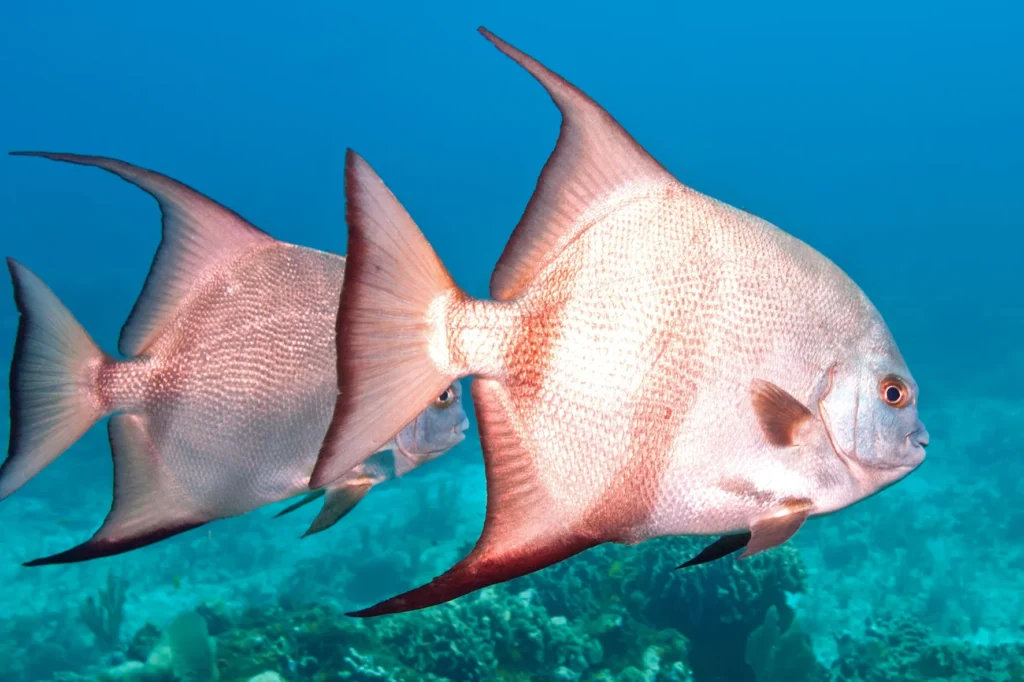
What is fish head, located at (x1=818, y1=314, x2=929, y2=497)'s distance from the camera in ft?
4.59

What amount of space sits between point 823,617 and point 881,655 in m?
2.46

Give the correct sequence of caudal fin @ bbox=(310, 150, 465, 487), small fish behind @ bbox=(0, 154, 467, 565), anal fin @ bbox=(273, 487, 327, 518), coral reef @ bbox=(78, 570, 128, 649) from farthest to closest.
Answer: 1. coral reef @ bbox=(78, 570, 128, 649)
2. anal fin @ bbox=(273, 487, 327, 518)
3. small fish behind @ bbox=(0, 154, 467, 565)
4. caudal fin @ bbox=(310, 150, 465, 487)

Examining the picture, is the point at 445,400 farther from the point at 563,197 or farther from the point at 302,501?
the point at 563,197

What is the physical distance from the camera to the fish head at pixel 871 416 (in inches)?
55.1

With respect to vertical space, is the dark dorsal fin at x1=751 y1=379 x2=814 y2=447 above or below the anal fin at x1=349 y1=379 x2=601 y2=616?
above

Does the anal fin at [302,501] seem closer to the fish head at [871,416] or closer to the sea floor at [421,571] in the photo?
the fish head at [871,416]

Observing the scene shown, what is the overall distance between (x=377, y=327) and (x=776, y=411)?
0.78m

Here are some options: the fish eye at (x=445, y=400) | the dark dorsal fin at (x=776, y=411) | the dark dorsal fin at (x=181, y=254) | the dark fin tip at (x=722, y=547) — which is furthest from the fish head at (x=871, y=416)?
the dark dorsal fin at (x=181, y=254)

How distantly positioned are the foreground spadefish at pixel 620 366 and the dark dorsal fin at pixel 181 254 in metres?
1.03

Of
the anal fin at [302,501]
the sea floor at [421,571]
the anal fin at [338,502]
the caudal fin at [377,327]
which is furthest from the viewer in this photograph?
the sea floor at [421,571]

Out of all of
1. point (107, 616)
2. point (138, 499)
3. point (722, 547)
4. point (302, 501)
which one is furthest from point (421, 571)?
point (722, 547)

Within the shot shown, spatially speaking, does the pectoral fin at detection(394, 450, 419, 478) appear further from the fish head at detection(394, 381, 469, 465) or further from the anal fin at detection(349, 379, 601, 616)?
the anal fin at detection(349, 379, 601, 616)

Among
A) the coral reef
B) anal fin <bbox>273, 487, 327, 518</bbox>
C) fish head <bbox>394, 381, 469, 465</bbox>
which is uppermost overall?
fish head <bbox>394, 381, 469, 465</bbox>

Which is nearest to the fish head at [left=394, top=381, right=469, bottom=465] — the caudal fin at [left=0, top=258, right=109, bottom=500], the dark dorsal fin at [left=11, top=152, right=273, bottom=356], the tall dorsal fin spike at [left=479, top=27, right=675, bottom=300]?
the dark dorsal fin at [left=11, top=152, right=273, bottom=356]
